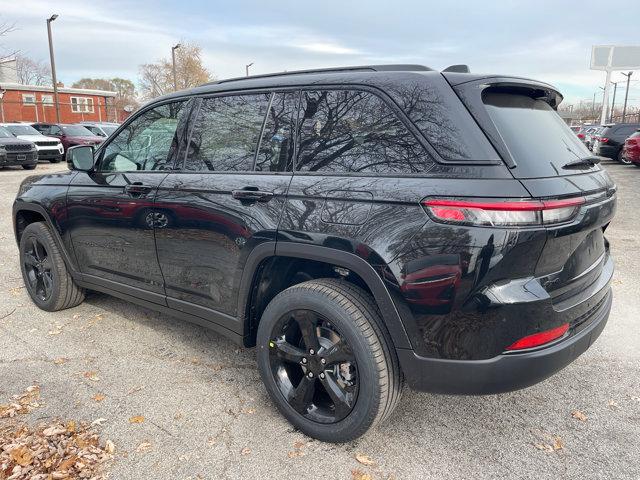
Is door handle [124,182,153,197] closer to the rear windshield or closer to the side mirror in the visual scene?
the side mirror

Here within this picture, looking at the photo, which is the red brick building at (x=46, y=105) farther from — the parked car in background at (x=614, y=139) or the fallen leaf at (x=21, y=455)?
A: the fallen leaf at (x=21, y=455)

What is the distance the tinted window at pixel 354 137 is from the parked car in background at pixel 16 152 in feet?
55.9

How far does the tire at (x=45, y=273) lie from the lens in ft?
13.8

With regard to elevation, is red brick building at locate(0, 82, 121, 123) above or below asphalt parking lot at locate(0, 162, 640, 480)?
above

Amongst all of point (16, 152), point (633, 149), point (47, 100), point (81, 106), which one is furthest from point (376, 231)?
point (81, 106)

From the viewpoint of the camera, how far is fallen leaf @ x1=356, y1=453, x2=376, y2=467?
244 centimetres

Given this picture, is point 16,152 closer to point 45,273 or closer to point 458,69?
point 45,273

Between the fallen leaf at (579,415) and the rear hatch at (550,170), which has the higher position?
the rear hatch at (550,170)

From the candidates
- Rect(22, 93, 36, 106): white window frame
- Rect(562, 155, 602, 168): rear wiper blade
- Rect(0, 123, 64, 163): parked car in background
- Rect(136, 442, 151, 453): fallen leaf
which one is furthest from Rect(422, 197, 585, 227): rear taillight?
Rect(22, 93, 36, 106): white window frame

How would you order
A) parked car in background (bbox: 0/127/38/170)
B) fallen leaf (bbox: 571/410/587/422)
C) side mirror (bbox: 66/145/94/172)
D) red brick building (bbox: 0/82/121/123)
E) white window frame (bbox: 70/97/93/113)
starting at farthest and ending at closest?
white window frame (bbox: 70/97/93/113), red brick building (bbox: 0/82/121/123), parked car in background (bbox: 0/127/38/170), side mirror (bbox: 66/145/94/172), fallen leaf (bbox: 571/410/587/422)

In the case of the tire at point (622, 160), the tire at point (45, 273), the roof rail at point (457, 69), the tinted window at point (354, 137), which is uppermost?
the roof rail at point (457, 69)

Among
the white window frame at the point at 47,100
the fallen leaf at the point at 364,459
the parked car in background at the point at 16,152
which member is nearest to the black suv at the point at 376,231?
the fallen leaf at the point at 364,459

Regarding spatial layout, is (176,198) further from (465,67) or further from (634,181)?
(634,181)

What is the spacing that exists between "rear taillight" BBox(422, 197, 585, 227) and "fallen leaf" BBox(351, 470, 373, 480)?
1253 mm
